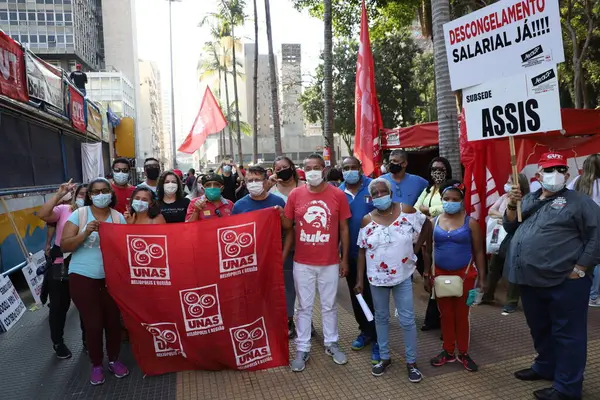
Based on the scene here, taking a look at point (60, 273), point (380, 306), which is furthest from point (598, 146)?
point (60, 273)

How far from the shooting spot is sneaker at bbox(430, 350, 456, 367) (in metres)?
4.05

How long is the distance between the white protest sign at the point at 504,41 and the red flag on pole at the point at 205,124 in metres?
11.4

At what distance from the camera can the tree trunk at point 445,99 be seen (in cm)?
693

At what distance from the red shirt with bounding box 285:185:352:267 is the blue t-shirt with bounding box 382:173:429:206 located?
4.99 feet

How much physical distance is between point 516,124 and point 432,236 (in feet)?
4.04

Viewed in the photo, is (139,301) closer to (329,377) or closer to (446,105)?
(329,377)

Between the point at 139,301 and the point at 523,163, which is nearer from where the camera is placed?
the point at 139,301

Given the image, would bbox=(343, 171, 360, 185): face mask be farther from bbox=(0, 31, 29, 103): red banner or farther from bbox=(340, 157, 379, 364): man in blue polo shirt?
bbox=(0, 31, 29, 103): red banner

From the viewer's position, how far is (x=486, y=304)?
5.68 meters

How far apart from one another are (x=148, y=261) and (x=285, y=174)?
169cm

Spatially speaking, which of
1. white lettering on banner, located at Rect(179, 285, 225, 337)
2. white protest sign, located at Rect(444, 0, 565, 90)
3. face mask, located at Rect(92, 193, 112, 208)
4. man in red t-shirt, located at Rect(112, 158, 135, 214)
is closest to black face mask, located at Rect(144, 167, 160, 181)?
man in red t-shirt, located at Rect(112, 158, 135, 214)

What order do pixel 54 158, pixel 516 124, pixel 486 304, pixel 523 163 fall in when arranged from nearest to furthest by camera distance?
pixel 516 124, pixel 486 304, pixel 523 163, pixel 54 158

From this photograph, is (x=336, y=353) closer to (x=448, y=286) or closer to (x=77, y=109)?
(x=448, y=286)

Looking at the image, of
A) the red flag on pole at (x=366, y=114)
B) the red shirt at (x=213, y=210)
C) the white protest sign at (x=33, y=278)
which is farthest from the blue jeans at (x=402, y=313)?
the red flag on pole at (x=366, y=114)
